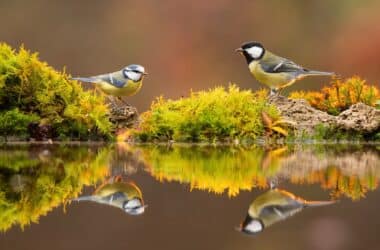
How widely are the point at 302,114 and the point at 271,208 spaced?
297cm

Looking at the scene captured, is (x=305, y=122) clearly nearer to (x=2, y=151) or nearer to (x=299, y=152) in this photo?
(x=299, y=152)

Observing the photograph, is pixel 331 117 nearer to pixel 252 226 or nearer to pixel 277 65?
pixel 277 65

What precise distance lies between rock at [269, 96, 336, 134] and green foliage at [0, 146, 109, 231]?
62.0 inches

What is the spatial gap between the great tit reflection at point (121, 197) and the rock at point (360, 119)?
8.36ft

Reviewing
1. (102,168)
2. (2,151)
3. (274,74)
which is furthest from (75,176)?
(274,74)

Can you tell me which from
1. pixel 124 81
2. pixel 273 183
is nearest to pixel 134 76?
pixel 124 81

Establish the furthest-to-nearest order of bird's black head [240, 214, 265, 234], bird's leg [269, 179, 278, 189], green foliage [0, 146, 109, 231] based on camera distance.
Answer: bird's leg [269, 179, 278, 189] < green foliage [0, 146, 109, 231] < bird's black head [240, 214, 265, 234]

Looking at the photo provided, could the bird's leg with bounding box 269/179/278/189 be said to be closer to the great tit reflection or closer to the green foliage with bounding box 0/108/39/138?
the great tit reflection

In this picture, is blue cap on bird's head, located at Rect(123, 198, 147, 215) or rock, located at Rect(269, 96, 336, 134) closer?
blue cap on bird's head, located at Rect(123, 198, 147, 215)

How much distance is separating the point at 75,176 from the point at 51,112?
6.15 feet

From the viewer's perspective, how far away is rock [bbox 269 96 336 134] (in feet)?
17.9

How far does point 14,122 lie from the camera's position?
5195 mm

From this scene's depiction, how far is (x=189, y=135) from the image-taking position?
17.4 ft

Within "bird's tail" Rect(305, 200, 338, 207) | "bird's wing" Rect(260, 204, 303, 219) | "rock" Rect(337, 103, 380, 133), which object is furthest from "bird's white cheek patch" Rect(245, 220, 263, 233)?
"rock" Rect(337, 103, 380, 133)
